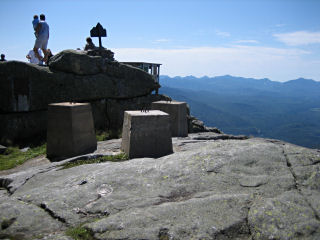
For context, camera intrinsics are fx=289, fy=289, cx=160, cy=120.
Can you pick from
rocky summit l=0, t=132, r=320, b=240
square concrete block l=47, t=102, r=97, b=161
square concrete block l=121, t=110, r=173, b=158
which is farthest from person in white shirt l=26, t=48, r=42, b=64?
rocky summit l=0, t=132, r=320, b=240

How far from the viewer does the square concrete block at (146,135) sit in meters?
8.67

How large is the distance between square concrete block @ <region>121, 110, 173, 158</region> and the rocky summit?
6.66 feet

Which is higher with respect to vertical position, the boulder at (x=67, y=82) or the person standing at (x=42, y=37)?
the person standing at (x=42, y=37)

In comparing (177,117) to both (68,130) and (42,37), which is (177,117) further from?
(42,37)

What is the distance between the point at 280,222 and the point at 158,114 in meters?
5.53

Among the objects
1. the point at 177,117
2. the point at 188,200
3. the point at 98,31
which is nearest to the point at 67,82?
the point at 98,31

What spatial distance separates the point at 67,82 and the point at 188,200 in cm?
1234

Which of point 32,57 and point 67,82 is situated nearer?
point 67,82

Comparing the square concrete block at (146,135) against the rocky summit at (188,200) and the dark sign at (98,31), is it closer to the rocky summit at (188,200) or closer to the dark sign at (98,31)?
the rocky summit at (188,200)

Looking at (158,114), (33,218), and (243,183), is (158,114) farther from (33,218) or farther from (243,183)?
(33,218)

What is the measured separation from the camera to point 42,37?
1592 cm

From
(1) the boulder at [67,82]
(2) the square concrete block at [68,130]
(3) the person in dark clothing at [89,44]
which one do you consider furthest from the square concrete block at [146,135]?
(3) the person in dark clothing at [89,44]

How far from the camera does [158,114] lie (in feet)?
29.8

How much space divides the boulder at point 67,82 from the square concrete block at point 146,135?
7.23 metres
